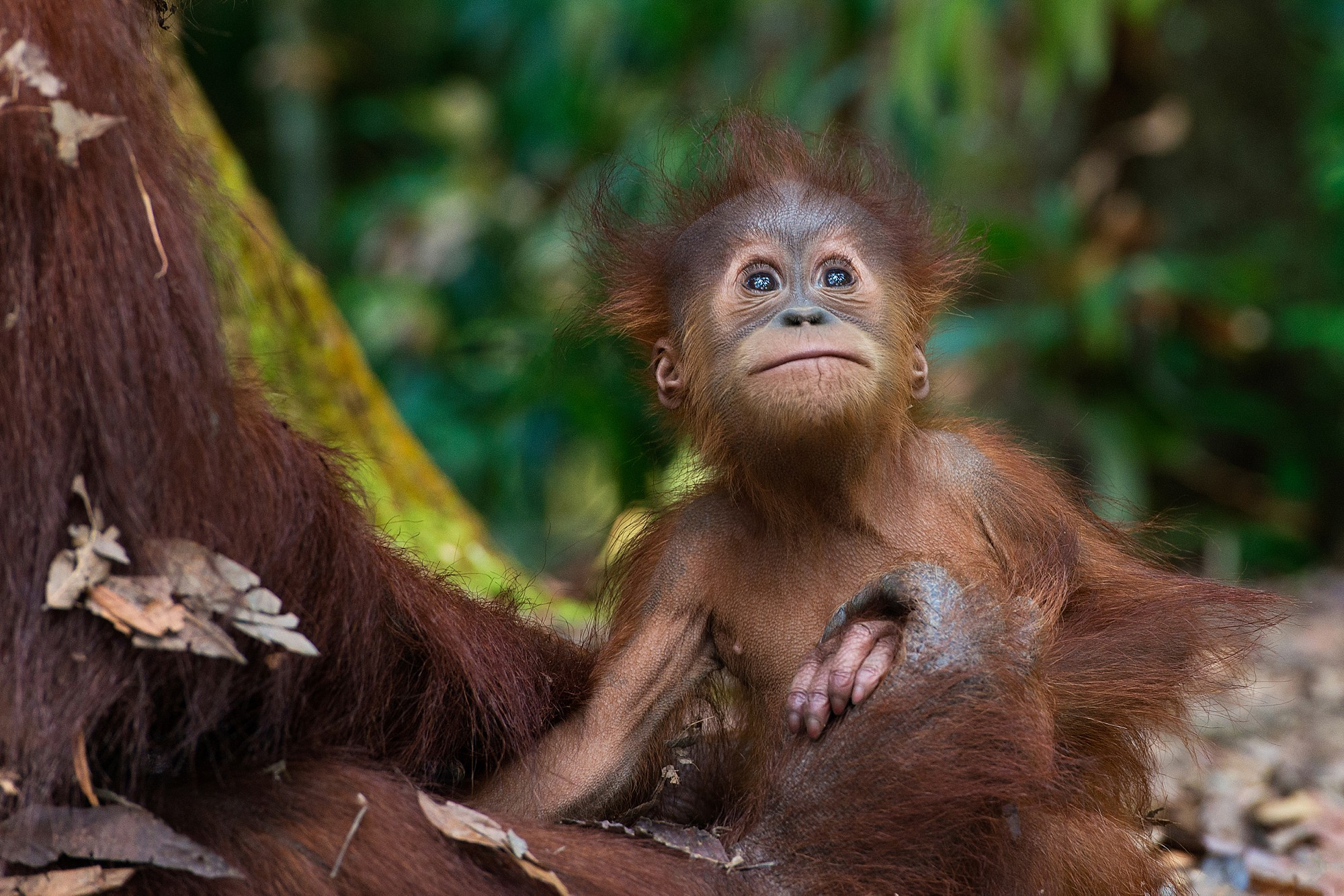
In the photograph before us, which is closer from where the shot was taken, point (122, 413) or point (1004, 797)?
point (122, 413)

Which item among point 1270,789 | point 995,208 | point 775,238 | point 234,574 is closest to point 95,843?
point 234,574

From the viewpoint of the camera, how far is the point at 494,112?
9.74 metres

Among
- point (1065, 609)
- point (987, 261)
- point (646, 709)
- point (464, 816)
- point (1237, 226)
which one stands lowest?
point (464, 816)

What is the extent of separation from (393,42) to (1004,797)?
10.1 meters

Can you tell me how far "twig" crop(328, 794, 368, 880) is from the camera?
7.07 feet

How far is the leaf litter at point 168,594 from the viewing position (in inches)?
81.3

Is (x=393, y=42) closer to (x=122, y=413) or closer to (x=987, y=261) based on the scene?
(x=987, y=261)

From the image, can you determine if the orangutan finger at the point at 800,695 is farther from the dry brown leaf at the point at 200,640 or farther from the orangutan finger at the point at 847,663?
the dry brown leaf at the point at 200,640

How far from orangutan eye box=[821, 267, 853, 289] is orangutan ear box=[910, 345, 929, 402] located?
0.27 m

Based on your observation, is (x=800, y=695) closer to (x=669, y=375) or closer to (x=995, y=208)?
(x=669, y=375)

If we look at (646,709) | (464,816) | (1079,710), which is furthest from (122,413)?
(1079,710)

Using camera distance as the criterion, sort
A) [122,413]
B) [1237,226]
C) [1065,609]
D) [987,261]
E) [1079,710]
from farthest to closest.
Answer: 1. [1237,226]
2. [987,261]
3. [1065,609]
4. [1079,710]
5. [122,413]

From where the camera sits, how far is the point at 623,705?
2.90m

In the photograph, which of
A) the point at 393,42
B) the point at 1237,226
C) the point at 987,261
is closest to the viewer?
the point at 987,261
